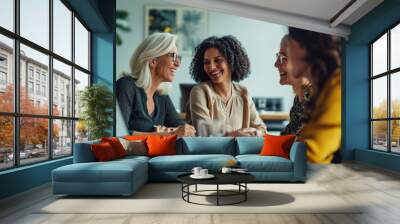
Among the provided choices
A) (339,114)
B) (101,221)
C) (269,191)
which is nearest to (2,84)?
(101,221)

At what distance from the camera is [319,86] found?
28.2 feet

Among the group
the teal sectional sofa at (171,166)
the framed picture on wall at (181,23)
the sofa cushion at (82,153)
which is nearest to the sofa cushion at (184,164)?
the teal sectional sofa at (171,166)

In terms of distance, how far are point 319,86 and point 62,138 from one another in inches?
220

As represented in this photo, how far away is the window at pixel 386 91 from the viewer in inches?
305

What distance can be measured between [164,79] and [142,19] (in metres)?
1.42

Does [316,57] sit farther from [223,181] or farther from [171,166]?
[223,181]

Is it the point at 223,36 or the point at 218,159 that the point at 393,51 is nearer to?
the point at 223,36

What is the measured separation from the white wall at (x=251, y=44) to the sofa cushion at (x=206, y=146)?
1.97 meters

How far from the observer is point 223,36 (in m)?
8.46

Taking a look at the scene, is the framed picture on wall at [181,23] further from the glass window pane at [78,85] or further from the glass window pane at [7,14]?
the glass window pane at [7,14]

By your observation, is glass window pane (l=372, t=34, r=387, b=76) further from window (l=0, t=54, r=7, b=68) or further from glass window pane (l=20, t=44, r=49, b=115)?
window (l=0, t=54, r=7, b=68)

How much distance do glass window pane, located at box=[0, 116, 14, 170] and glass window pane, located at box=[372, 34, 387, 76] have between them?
7.40m

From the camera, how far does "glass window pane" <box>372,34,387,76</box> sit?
829 centimetres

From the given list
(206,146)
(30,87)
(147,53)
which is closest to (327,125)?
(206,146)
